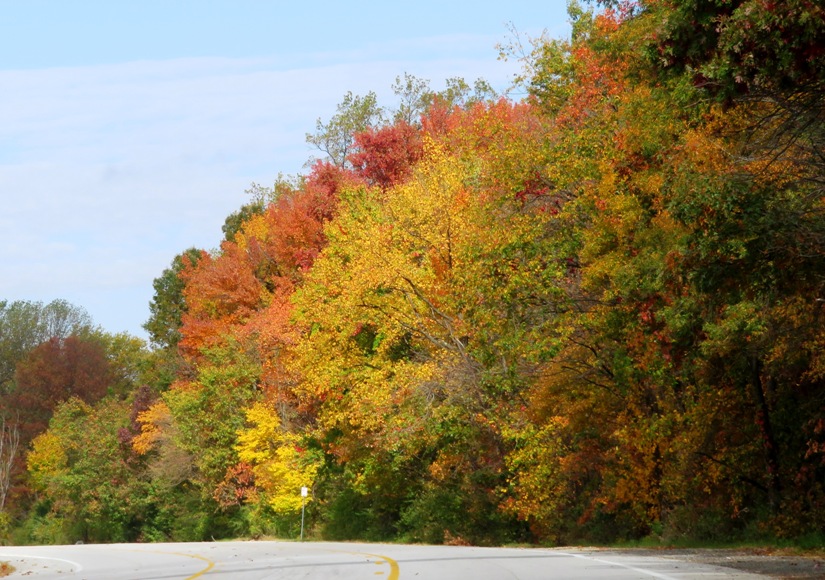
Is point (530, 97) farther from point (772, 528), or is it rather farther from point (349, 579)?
point (349, 579)

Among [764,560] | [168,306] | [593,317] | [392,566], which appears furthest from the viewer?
[168,306]

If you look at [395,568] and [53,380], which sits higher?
[53,380]

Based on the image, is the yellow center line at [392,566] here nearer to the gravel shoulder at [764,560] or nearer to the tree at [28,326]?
the gravel shoulder at [764,560]

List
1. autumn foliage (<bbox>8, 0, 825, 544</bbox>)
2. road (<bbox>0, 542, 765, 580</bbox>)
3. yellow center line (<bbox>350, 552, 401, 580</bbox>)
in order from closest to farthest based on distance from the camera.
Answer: road (<bbox>0, 542, 765, 580</bbox>), yellow center line (<bbox>350, 552, 401, 580</bbox>), autumn foliage (<bbox>8, 0, 825, 544</bbox>)

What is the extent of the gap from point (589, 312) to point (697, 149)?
8604 mm

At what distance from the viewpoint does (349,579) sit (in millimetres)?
15641

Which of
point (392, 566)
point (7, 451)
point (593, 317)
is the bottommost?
point (392, 566)

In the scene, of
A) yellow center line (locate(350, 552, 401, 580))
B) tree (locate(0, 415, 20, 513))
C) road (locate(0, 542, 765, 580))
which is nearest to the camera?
road (locate(0, 542, 765, 580))

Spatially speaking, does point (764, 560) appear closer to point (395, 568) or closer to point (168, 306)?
point (395, 568)

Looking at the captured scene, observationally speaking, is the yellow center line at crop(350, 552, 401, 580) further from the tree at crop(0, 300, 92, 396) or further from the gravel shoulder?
the tree at crop(0, 300, 92, 396)

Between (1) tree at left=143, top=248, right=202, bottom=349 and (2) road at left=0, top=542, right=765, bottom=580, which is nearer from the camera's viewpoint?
(2) road at left=0, top=542, right=765, bottom=580

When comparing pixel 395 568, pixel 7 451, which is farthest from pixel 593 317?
pixel 7 451

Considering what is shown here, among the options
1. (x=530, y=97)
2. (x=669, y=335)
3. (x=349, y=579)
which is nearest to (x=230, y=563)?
(x=349, y=579)

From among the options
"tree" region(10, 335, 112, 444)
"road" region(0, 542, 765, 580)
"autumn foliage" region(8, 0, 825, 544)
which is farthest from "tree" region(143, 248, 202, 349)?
"road" region(0, 542, 765, 580)
